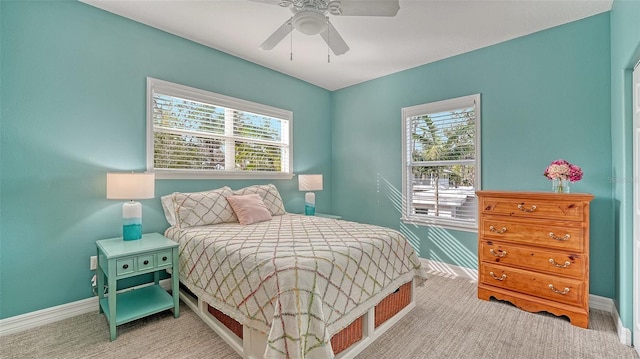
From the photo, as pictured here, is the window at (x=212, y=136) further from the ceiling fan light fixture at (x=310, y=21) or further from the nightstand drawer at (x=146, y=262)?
the ceiling fan light fixture at (x=310, y=21)

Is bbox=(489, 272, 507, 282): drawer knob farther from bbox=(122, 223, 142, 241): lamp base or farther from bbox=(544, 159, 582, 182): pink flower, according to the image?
bbox=(122, 223, 142, 241): lamp base

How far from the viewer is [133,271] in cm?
215

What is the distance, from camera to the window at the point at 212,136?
297cm

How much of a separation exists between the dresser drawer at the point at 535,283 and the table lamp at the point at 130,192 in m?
3.21

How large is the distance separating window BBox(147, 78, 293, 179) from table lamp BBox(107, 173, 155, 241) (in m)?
0.48

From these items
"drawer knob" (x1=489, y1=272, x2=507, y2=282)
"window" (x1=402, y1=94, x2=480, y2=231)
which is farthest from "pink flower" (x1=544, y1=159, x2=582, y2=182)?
"drawer knob" (x1=489, y1=272, x2=507, y2=282)

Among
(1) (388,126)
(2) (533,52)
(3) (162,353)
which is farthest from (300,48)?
(3) (162,353)

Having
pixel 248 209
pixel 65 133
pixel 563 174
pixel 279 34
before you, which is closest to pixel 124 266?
pixel 248 209

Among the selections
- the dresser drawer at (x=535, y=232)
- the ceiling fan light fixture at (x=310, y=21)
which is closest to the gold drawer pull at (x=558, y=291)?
the dresser drawer at (x=535, y=232)

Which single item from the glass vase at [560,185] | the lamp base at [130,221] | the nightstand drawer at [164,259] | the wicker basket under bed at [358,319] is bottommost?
the wicker basket under bed at [358,319]

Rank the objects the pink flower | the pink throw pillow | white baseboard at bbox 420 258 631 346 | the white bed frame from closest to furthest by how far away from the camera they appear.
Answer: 1. the white bed frame
2. white baseboard at bbox 420 258 631 346
3. the pink flower
4. the pink throw pillow

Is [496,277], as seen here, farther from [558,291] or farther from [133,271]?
[133,271]

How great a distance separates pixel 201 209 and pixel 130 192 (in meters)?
0.63

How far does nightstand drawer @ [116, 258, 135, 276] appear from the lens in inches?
82.1
